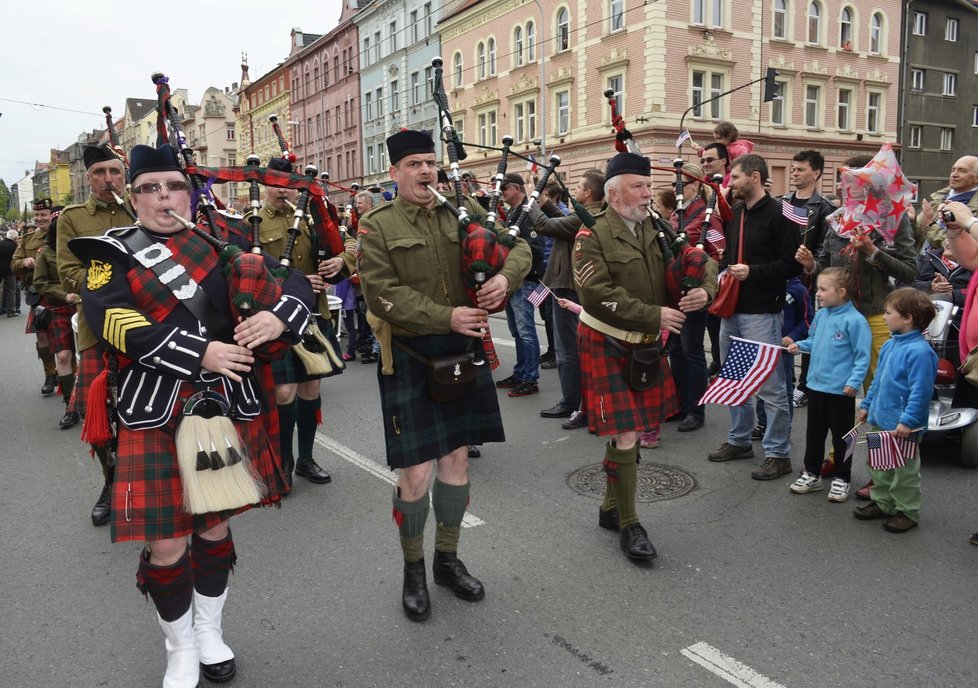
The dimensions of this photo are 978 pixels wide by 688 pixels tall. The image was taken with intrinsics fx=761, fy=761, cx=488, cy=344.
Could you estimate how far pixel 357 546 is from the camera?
12.8 feet

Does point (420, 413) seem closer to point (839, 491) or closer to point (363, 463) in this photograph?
point (363, 463)

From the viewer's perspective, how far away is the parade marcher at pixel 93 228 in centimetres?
412

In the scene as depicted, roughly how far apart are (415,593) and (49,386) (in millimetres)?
6919

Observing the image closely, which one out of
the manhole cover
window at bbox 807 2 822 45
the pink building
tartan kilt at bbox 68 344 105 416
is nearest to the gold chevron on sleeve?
tartan kilt at bbox 68 344 105 416

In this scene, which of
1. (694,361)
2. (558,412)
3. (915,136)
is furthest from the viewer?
(915,136)

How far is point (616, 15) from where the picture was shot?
27.2m

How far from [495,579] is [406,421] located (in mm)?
896

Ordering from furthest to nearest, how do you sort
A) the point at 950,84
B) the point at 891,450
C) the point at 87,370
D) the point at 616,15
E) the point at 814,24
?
the point at 950,84
the point at 814,24
the point at 616,15
the point at 87,370
the point at 891,450

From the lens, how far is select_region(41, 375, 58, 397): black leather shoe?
8398mm

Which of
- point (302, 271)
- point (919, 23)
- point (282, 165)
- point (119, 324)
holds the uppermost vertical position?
point (919, 23)

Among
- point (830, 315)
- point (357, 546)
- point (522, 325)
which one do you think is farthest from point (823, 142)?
point (357, 546)

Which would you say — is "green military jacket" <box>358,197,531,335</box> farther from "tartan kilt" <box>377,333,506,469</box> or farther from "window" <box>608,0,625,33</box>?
"window" <box>608,0,625,33</box>

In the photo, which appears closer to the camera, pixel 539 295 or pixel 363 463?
pixel 363 463

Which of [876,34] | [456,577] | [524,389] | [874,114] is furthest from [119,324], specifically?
[876,34]
